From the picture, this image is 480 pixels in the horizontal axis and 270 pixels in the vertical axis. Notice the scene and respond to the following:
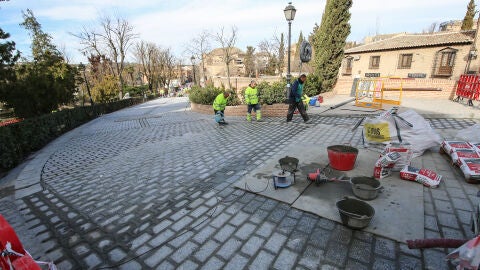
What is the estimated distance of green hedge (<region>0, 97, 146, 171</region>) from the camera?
6.64 m

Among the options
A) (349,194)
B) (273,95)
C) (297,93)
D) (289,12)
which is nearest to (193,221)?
(349,194)

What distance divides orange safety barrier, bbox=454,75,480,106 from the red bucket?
365 inches

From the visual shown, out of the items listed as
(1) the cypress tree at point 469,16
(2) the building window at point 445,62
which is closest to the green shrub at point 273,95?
(2) the building window at point 445,62

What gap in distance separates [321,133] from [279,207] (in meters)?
4.54

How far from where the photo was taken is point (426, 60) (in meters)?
24.9

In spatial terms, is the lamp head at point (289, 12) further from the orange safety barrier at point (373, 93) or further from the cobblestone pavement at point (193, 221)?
the cobblestone pavement at point (193, 221)

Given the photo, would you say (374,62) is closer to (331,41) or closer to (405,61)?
(405,61)

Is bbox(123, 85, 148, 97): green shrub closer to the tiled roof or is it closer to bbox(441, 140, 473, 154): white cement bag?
the tiled roof

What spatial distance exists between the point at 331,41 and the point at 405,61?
55.4 feet

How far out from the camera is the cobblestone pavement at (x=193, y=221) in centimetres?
254

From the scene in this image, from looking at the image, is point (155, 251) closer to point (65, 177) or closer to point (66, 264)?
point (66, 264)

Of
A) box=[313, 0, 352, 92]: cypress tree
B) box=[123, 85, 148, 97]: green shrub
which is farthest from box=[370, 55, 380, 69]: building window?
box=[123, 85, 148, 97]: green shrub

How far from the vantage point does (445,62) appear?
2395 centimetres

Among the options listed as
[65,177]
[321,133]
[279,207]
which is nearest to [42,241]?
[65,177]
